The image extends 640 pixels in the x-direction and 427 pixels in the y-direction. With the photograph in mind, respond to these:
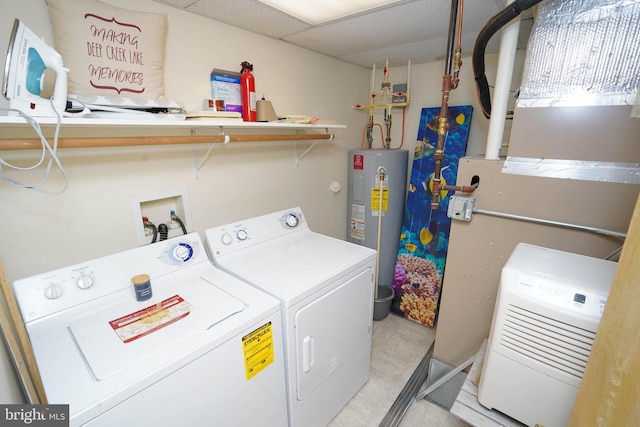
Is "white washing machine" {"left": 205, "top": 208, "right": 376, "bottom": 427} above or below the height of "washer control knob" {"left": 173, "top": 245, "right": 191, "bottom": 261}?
below

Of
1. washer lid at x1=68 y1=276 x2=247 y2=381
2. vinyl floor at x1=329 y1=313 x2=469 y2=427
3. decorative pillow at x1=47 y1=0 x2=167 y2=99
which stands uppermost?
decorative pillow at x1=47 y1=0 x2=167 y2=99

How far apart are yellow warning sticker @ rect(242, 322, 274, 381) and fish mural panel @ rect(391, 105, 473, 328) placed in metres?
1.72

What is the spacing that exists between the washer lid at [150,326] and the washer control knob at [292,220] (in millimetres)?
745

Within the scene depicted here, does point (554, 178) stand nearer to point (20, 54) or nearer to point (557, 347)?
point (557, 347)

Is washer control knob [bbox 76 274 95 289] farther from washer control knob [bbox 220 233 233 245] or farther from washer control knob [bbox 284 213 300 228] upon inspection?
washer control knob [bbox 284 213 300 228]

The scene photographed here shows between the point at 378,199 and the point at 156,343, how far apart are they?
79.0 inches

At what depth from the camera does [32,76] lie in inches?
36.2

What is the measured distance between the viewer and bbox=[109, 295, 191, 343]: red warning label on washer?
3.50 ft

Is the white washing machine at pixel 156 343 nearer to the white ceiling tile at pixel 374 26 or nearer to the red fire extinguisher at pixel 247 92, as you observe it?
the red fire extinguisher at pixel 247 92

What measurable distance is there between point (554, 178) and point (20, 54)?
2.10m

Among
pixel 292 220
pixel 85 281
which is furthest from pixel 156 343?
pixel 292 220

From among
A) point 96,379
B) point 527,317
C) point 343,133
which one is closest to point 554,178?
point 527,317

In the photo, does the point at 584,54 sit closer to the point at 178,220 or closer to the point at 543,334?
the point at 543,334

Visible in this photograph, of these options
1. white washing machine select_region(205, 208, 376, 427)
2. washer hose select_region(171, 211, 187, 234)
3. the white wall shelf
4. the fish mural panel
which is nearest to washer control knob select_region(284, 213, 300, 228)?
white washing machine select_region(205, 208, 376, 427)
